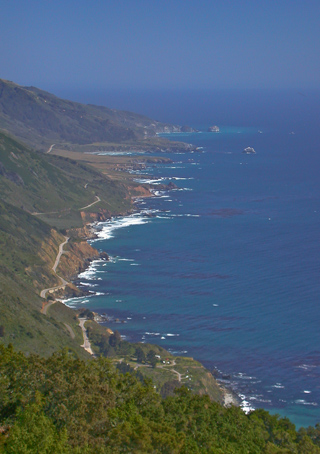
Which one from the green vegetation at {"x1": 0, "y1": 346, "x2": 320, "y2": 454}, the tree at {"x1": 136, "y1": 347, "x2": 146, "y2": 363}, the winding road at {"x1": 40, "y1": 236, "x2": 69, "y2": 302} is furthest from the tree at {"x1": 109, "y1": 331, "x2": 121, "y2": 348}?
the green vegetation at {"x1": 0, "y1": 346, "x2": 320, "y2": 454}

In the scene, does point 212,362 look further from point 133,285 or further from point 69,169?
point 69,169

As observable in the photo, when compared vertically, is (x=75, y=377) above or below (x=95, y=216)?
above

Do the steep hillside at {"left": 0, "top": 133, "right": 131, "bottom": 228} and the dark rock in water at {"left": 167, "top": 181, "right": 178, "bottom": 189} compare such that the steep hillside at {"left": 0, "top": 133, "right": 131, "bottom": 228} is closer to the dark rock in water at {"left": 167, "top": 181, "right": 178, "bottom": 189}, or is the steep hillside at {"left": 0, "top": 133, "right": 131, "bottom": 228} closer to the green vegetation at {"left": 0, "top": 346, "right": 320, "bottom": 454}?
the dark rock in water at {"left": 167, "top": 181, "right": 178, "bottom": 189}

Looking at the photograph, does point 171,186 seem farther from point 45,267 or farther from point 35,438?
point 35,438

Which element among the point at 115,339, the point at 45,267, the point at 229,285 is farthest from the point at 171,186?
the point at 115,339

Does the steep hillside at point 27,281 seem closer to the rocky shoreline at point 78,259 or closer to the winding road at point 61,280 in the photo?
the winding road at point 61,280

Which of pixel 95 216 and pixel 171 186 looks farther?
pixel 171 186

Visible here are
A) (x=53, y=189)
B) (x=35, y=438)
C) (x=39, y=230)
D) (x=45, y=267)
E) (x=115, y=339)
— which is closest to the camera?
(x=35, y=438)

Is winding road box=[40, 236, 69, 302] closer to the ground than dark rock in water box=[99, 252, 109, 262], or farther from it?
farther from it
